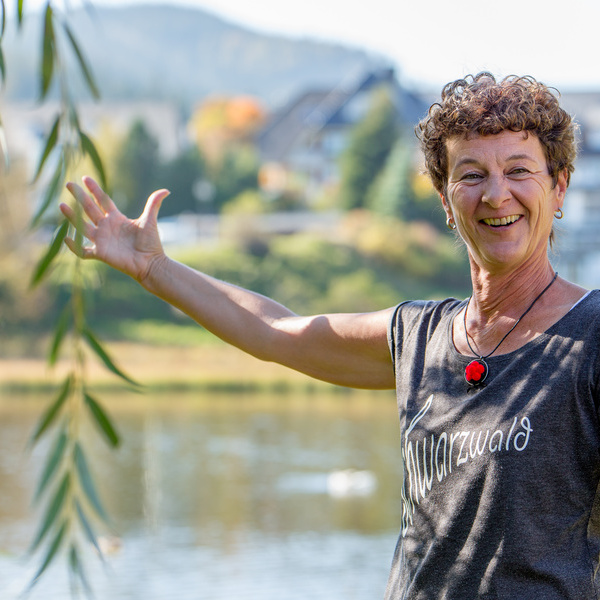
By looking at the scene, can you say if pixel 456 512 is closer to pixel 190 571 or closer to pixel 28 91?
pixel 190 571

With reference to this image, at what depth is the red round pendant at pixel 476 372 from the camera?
4.56ft

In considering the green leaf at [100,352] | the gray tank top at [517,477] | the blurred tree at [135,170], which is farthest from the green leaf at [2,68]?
the blurred tree at [135,170]

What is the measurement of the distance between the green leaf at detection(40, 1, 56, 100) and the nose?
39.0 inches

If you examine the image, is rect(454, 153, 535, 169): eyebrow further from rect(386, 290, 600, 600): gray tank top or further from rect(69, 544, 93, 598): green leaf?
rect(69, 544, 93, 598): green leaf

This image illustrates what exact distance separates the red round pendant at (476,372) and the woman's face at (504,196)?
0.16 m

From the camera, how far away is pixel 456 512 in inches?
53.7

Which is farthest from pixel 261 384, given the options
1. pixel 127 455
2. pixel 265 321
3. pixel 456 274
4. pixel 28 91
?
pixel 28 91

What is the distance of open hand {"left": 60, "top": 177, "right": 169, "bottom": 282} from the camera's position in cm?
185

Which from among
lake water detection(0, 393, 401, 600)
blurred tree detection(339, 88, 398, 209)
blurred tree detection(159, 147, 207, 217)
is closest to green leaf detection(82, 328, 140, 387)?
lake water detection(0, 393, 401, 600)

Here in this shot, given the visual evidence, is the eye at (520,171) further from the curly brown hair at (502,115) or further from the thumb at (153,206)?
the thumb at (153,206)

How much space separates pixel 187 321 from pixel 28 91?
3703 inches

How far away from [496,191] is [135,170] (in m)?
38.7

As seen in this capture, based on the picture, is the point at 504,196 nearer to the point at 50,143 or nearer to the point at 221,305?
the point at 221,305

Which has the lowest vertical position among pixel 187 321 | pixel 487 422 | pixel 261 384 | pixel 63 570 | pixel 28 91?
pixel 63 570
